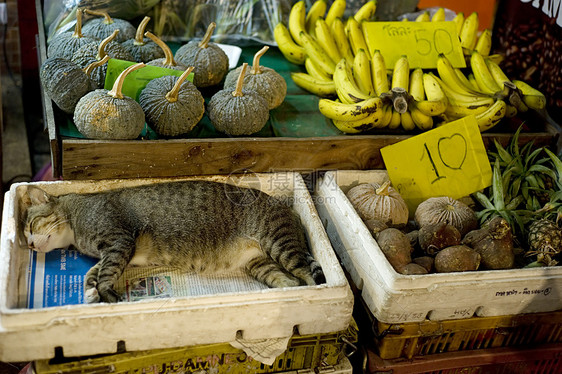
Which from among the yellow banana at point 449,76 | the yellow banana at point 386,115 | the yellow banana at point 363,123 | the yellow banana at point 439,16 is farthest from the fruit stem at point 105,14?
the yellow banana at point 439,16

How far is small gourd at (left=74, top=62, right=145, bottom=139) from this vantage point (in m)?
1.93

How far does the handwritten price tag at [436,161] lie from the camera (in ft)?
7.43

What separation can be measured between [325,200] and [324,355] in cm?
A: 67

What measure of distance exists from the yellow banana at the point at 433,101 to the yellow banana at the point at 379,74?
0.19 metres

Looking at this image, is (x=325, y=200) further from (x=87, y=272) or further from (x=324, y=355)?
(x=87, y=272)

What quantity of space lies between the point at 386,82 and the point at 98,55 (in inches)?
50.8

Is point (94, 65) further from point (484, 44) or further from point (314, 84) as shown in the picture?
point (484, 44)

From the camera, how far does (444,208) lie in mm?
2111

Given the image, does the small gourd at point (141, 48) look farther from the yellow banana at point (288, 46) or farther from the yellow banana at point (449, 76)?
the yellow banana at point (449, 76)

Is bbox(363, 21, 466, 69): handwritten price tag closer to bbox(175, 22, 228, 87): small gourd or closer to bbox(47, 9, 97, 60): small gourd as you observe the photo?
bbox(175, 22, 228, 87): small gourd

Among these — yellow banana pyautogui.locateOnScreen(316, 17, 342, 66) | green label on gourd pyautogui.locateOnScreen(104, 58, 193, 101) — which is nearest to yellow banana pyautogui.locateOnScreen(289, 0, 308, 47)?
yellow banana pyautogui.locateOnScreen(316, 17, 342, 66)

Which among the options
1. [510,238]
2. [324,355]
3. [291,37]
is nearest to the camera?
[324,355]

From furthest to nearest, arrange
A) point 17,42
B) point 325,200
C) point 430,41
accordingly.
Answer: point 17,42, point 430,41, point 325,200

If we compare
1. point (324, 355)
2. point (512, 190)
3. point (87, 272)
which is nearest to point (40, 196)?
point (87, 272)
